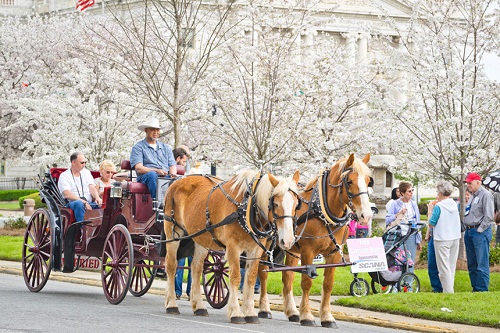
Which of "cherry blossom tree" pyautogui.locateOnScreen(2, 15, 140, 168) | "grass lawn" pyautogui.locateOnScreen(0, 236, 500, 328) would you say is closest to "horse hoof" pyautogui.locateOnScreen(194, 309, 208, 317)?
"grass lawn" pyautogui.locateOnScreen(0, 236, 500, 328)

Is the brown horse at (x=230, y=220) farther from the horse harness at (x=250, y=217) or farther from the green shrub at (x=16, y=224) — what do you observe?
the green shrub at (x=16, y=224)

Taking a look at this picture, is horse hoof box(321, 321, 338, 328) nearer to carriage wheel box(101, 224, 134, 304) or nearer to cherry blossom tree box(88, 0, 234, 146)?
carriage wheel box(101, 224, 134, 304)

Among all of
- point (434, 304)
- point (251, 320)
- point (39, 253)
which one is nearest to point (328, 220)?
point (251, 320)

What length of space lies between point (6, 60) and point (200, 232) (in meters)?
45.4

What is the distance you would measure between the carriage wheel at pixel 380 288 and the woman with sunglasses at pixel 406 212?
1.45ft

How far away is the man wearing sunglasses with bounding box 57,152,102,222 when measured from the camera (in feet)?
53.6

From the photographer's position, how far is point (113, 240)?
14938 millimetres

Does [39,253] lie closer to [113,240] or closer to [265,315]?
[113,240]

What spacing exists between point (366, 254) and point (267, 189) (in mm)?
1430

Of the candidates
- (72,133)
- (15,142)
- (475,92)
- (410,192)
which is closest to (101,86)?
(72,133)

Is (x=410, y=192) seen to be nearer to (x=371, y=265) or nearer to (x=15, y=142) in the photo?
(x=371, y=265)

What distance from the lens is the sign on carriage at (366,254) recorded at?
42.5 ft

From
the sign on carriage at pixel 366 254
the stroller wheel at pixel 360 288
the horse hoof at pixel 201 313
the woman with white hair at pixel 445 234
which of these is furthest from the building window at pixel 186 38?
the sign on carriage at pixel 366 254

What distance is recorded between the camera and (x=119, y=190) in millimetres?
15250
